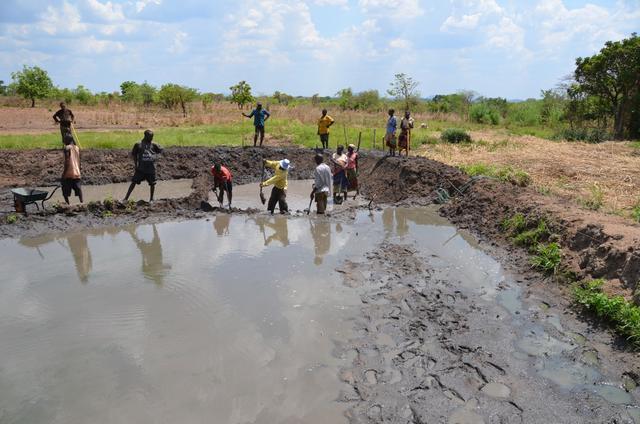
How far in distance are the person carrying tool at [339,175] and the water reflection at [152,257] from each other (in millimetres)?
4778

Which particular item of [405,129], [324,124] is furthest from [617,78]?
[324,124]

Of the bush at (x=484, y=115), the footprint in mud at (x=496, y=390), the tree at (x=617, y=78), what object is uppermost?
the tree at (x=617, y=78)

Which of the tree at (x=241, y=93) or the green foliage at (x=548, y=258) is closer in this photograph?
the green foliage at (x=548, y=258)

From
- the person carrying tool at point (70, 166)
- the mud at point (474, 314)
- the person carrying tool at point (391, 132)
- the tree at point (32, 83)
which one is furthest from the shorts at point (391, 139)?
the tree at point (32, 83)

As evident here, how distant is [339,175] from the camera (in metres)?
12.6

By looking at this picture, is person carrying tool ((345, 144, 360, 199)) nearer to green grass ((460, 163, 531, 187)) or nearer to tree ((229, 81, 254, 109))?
green grass ((460, 163, 531, 187))

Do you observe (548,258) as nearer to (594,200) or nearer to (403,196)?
(594,200)

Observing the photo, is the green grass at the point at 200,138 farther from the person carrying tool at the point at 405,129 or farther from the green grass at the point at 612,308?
the green grass at the point at 612,308

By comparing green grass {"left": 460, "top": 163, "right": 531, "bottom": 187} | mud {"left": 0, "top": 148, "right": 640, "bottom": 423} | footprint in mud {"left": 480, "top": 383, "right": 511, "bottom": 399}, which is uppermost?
green grass {"left": 460, "top": 163, "right": 531, "bottom": 187}

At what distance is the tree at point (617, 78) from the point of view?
22047 mm

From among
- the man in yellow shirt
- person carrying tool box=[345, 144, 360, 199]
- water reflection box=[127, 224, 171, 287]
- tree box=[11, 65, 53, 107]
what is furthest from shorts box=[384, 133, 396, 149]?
tree box=[11, 65, 53, 107]

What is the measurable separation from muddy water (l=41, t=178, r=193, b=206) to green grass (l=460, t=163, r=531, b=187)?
26.3ft

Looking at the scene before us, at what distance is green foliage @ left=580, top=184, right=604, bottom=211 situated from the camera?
9.49 m

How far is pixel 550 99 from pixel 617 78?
335 inches
